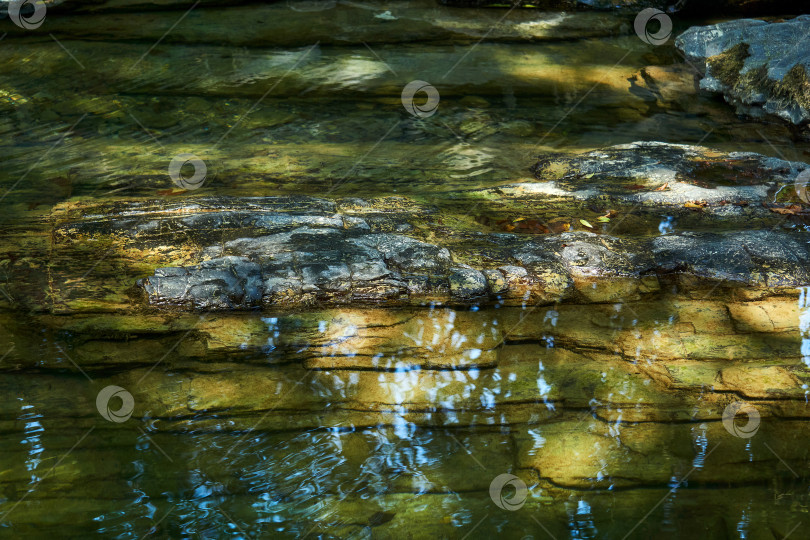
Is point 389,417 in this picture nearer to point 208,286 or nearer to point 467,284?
point 467,284

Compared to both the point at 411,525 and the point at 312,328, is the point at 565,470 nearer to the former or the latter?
the point at 411,525

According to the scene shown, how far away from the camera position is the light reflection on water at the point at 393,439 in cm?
178

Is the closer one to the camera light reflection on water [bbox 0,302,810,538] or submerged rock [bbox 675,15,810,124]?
light reflection on water [bbox 0,302,810,538]

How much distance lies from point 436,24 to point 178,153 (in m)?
3.08

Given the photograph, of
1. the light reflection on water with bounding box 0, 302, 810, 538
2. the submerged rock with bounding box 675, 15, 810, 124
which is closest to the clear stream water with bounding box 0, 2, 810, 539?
the light reflection on water with bounding box 0, 302, 810, 538

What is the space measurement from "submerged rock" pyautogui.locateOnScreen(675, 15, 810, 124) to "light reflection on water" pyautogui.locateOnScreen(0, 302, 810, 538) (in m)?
3.00

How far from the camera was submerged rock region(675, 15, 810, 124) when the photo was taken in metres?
4.67

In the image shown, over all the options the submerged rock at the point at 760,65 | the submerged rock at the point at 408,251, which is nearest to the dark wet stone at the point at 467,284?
the submerged rock at the point at 408,251

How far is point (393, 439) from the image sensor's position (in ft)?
6.63

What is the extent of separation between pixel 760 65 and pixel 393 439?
14.5 feet

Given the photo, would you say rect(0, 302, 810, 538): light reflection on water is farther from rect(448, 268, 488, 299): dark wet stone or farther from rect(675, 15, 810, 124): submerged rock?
rect(675, 15, 810, 124): submerged rock

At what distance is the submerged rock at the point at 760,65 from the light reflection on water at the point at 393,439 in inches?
118

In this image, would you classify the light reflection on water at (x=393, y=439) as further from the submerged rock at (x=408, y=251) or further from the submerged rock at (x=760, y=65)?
the submerged rock at (x=760, y=65)

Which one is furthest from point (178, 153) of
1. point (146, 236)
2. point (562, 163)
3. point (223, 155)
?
point (562, 163)
